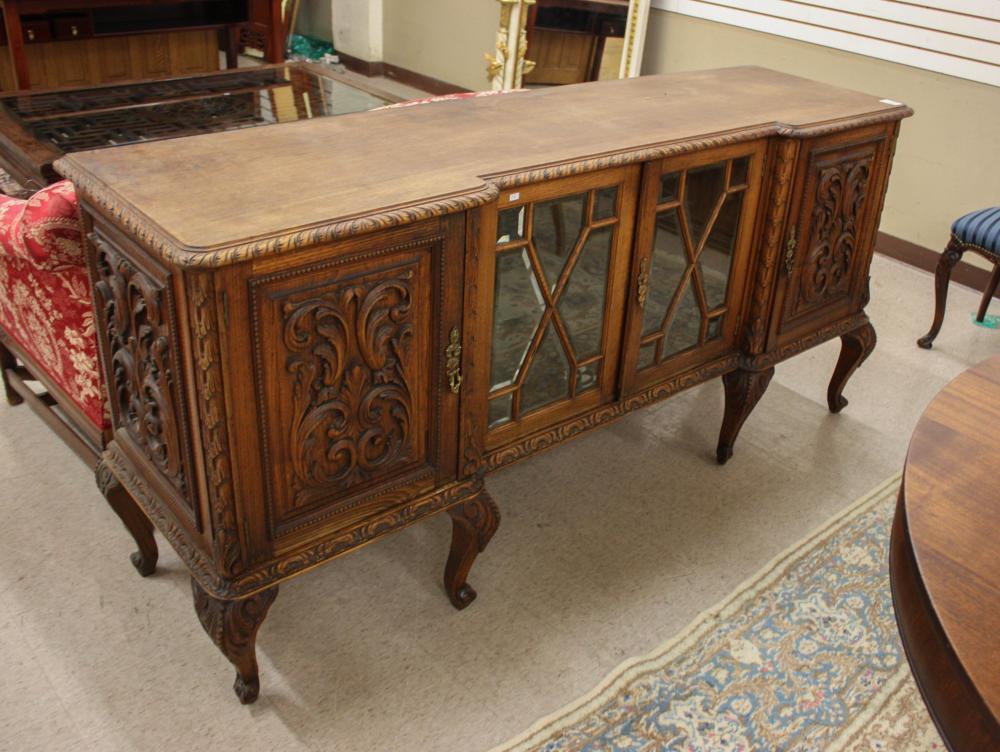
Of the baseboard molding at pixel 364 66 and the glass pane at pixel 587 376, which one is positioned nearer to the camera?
the glass pane at pixel 587 376

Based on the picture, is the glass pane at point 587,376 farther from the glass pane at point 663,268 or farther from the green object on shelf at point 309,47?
the green object on shelf at point 309,47

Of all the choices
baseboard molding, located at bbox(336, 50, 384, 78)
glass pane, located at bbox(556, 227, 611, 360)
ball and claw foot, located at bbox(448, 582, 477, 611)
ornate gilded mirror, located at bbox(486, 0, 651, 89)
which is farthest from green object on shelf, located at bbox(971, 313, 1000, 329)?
baseboard molding, located at bbox(336, 50, 384, 78)

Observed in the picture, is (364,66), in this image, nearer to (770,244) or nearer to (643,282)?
(770,244)

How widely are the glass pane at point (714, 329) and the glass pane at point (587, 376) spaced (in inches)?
14.3

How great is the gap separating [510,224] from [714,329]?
29.8 inches

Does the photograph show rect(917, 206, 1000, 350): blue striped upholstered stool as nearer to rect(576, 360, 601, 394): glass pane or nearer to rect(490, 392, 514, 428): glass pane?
rect(576, 360, 601, 394): glass pane

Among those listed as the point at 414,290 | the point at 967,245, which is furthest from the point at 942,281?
the point at 414,290

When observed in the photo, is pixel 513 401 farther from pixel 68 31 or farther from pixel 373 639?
pixel 68 31

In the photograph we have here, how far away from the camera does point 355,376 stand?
4.98 ft

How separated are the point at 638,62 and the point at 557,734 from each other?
3.40 m

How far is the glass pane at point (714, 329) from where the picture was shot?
2.19m

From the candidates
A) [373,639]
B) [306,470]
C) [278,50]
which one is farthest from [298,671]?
[278,50]

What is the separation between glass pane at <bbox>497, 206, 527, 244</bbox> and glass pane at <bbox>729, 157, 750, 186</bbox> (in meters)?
0.57

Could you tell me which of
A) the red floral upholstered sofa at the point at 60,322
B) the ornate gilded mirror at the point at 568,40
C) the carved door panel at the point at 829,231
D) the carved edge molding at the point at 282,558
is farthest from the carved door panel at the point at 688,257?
the ornate gilded mirror at the point at 568,40
